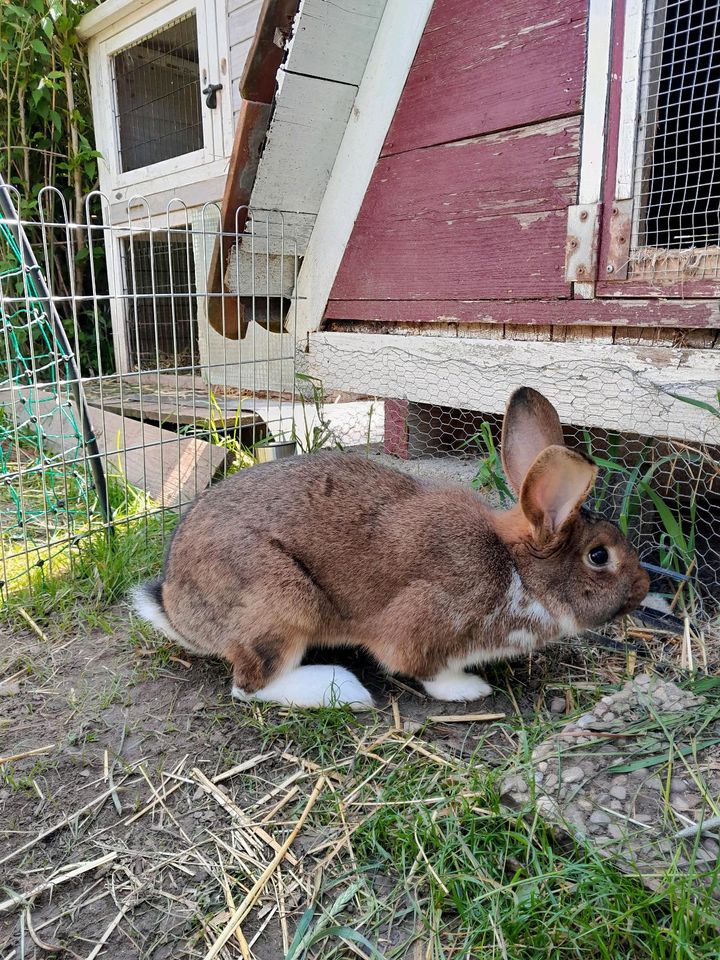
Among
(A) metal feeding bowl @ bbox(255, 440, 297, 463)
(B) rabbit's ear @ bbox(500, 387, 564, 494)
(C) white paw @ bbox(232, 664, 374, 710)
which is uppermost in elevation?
(B) rabbit's ear @ bbox(500, 387, 564, 494)

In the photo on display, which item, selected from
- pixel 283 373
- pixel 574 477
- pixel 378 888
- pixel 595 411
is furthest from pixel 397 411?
pixel 378 888

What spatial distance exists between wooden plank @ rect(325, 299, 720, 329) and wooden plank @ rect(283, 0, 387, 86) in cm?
102

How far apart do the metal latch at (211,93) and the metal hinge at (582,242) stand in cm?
349

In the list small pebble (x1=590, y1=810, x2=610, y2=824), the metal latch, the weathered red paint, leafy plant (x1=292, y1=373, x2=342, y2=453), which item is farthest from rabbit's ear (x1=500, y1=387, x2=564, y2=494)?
the metal latch

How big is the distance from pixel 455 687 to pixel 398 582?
13.5 inches

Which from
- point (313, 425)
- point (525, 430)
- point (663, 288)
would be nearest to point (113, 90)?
point (313, 425)

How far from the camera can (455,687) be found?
2113mm

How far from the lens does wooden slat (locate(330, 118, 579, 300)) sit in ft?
9.19

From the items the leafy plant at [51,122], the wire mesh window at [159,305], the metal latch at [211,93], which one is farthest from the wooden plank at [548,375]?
the leafy plant at [51,122]

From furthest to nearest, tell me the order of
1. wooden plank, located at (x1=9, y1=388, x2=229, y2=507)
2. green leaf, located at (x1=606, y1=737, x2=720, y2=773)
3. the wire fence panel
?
wooden plank, located at (x1=9, y1=388, x2=229, y2=507) < the wire fence panel < green leaf, located at (x1=606, y1=737, x2=720, y2=773)

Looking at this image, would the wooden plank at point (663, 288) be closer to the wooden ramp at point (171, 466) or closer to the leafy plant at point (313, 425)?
the leafy plant at point (313, 425)

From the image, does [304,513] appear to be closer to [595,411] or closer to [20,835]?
[20,835]

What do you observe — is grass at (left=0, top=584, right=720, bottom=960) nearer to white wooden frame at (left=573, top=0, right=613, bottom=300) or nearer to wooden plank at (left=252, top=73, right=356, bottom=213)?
white wooden frame at (left=573, top=0, right=613, bottom=300)

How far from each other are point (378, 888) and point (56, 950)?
0.62 metres
